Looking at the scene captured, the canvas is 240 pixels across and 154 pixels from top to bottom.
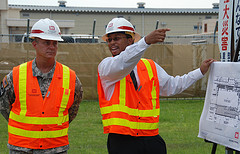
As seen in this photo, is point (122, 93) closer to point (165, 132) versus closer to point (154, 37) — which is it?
point (154, 37)

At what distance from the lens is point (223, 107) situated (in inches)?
154

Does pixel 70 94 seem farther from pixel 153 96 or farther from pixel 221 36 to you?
pixel 221 36

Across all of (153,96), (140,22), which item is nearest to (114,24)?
(153,96)

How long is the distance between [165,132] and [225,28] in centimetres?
532

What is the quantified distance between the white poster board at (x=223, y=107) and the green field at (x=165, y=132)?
349 centimetres

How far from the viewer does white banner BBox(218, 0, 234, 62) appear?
4.01m

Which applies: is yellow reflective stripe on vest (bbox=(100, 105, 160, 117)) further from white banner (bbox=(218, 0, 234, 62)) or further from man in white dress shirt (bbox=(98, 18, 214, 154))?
white banner (bbox=(218, 0, 234, 62))

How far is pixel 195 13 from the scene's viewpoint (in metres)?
50.4

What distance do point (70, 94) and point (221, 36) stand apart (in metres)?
1.77

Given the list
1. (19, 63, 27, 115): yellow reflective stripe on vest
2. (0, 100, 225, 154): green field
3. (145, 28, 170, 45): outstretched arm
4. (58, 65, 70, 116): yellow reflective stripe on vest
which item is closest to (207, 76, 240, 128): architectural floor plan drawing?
(145, 28, 170, 45): outstretched arm

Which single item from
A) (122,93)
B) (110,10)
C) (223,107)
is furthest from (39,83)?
(110,10)

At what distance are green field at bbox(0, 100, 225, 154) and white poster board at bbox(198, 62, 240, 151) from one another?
11.4 feet

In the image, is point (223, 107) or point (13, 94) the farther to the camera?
point (13, 94)

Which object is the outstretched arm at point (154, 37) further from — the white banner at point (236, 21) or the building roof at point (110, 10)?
the building roof at point (110, 10)
